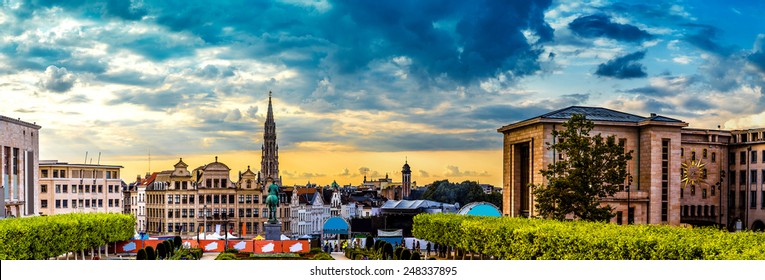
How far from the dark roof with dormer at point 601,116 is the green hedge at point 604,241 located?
2351 centimetres

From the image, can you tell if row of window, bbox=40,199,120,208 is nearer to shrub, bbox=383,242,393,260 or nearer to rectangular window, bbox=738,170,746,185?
shrub, bbox=383,242,393,260

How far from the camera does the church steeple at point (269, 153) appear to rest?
9669cm

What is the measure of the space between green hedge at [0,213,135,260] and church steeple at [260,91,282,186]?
129ft

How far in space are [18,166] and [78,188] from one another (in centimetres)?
3883

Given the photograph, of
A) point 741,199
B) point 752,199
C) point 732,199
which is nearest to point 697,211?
point 732,199

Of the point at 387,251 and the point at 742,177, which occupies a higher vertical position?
the point at 742,177

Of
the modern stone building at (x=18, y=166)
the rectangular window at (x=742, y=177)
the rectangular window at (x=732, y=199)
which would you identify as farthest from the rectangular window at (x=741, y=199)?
the modern stone building at (x=18, y=166)

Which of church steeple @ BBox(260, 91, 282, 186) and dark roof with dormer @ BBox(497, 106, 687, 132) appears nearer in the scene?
dark roof with dormer @ BBox(497, 106, 687, 132)

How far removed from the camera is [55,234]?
4191 centimetres

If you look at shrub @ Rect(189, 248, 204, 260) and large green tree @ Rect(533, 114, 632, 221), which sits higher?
large green tree @ Rect(533, 114, 632, 221)

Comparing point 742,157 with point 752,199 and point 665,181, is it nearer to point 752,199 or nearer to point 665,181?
point 752,199

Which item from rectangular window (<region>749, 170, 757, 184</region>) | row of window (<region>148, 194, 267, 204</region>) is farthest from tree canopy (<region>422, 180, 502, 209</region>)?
rectangular window (<region>749, 170, 757, 184</region>)

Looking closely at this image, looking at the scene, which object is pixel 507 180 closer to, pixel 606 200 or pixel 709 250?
pixel 606 200

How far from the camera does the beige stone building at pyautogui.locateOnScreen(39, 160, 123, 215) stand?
107 m
